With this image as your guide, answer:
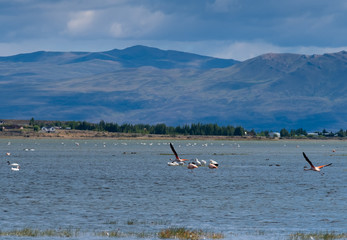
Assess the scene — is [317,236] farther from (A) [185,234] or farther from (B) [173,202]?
(B) [173,202]

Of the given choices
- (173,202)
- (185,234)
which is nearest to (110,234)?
(185,234)

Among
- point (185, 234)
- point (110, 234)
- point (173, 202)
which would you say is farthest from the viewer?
point (173, 202)

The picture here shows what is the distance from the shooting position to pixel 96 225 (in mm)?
48156

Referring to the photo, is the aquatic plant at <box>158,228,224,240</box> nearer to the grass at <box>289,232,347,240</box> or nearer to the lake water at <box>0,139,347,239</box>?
the lake water at <box>0,139,347,239</box>

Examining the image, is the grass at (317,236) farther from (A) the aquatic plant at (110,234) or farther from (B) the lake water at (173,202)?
(A) the aquatic plant at (110,234)

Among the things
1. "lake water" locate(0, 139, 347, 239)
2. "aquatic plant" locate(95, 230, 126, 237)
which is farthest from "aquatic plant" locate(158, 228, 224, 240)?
"aquatic plant" locate(95, 230, 126, 237)

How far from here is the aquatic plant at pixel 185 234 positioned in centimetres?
4356

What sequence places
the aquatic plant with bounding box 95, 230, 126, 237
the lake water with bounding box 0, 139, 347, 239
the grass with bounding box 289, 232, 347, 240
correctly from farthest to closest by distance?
the lake water with bounding box 0, 139, 347, 239 < the aquatic plant with bounding box 95, 230, 126, 237 < the grass with bounding box 289, 232, 347, 240

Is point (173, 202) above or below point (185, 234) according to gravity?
above

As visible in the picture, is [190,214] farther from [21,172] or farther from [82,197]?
[21,172]

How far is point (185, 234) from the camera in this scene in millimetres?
43875

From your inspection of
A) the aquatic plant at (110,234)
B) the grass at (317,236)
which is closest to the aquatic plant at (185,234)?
the aquatic plant at (110,234)

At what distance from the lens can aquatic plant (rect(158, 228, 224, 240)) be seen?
43.6 metres

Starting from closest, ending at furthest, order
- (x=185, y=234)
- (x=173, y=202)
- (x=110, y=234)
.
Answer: (x=185, y=234), (x=110, y=234), (x=173, y=202)
